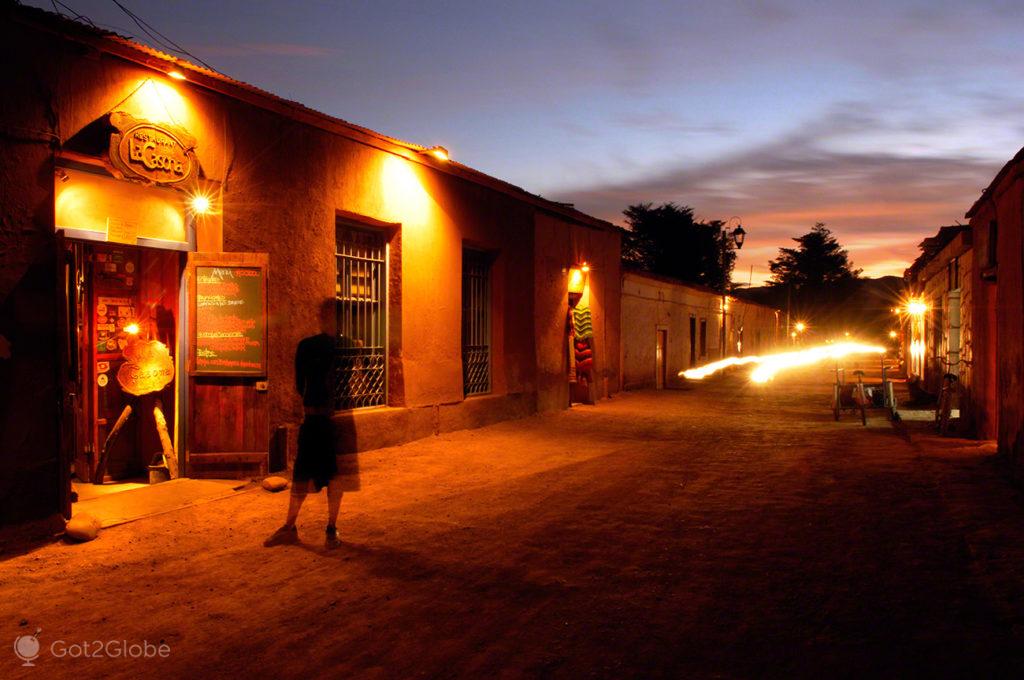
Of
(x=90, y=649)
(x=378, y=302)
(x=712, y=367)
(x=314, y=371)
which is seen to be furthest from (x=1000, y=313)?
(x=712, y=367)

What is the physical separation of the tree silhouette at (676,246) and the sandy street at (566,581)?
147ft

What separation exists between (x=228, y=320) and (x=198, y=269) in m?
0.62

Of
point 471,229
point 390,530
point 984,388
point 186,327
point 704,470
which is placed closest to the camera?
point 390,530

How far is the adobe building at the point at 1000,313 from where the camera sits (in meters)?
9.23

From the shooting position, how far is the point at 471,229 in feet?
44.2

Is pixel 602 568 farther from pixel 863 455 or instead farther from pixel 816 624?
pixel 863 455

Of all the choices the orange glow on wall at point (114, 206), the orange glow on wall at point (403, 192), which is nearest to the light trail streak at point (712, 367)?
the orange glow on wall at point (403, 192)

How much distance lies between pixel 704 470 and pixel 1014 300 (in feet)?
14.5

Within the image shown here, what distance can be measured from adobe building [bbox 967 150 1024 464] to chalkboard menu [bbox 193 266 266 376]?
8.44 metres

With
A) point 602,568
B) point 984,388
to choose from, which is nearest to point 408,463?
point 602,568

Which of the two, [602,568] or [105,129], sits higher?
[105,129]

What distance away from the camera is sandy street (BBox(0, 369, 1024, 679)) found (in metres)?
3.99

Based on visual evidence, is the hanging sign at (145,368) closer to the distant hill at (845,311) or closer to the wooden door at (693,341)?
the wooden door at (693,341)

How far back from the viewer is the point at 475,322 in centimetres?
1416
